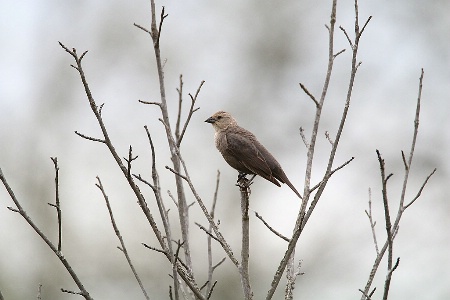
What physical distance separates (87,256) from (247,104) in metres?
4.21

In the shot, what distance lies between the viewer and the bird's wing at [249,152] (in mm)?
4863

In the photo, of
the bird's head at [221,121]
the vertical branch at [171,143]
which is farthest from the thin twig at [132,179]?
the bird's head at [221,121]

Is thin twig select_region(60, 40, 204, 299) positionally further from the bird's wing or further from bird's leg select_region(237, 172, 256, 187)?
the bird's wing

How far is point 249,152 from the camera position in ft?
16.5

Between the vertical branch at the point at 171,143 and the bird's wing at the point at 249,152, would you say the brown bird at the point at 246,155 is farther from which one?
the vertical branch at the point at 171,143

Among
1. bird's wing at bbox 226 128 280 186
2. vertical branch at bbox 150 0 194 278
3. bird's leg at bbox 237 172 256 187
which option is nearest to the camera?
vertical branch at bbox 150 0 194 278

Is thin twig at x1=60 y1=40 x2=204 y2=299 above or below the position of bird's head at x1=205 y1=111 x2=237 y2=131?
below

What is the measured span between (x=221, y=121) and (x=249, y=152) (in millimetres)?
802

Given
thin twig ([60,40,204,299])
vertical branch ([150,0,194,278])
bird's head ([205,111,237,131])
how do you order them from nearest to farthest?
thin twig ([60,40,204,299]) < vertical branch ([150,0,194,278]) < bird's head ([205,111,237,131])

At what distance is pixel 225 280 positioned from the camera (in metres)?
12.1

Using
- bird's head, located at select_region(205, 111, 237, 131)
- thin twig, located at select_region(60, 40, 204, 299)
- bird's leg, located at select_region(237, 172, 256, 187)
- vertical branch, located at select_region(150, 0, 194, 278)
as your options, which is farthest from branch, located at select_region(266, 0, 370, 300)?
bird's head, located at select_region(205, 111, 237, 131)

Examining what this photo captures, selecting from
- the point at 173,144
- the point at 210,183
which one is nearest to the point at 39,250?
the point at 210,183

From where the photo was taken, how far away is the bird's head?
5691 millimetres

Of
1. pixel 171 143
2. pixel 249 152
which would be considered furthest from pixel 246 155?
pixel 171 143
